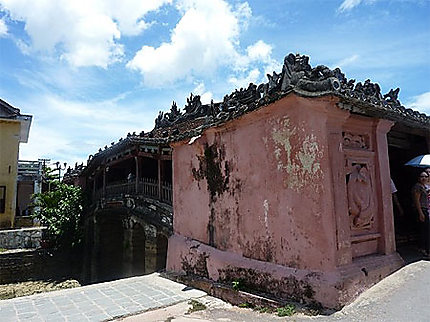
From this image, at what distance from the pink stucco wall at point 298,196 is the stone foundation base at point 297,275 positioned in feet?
0.06

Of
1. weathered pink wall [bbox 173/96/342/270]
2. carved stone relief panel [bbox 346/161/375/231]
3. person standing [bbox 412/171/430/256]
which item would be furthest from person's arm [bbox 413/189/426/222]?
weathered pink wall [bbox 173/96/342/270]

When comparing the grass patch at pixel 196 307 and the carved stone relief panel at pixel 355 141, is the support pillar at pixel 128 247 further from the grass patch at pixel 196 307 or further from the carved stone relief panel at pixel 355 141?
the carved stone relief panel at pixel 355 141

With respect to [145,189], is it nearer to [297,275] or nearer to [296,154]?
[296,154]

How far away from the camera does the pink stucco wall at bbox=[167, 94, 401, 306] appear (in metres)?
4.46

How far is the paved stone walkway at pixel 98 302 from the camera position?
4.75 m

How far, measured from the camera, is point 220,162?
653cm

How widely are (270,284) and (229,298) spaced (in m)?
0.82

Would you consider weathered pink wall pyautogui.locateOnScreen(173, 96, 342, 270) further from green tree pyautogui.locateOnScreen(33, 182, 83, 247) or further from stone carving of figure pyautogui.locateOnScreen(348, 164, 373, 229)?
green tree pyautogui.locateOnScreen(33, 182, 83, 247)

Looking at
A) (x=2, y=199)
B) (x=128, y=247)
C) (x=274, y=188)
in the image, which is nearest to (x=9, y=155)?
(x=2, y=199)

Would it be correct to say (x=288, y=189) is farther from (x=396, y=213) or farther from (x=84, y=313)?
(x=396, y=213)

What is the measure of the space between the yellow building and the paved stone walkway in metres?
18.6

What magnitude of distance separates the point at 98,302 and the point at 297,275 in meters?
3.13

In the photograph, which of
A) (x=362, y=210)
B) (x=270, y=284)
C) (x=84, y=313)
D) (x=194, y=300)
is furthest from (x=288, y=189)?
(x=84, y=313)

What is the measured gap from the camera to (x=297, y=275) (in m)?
4.62
